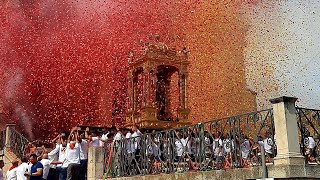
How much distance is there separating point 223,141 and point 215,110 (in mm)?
24799

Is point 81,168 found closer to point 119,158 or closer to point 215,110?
point 119,158

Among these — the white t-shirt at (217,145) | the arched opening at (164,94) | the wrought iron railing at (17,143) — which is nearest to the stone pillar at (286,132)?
the white t-shirt at (217,145)

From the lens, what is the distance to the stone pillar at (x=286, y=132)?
7.85m

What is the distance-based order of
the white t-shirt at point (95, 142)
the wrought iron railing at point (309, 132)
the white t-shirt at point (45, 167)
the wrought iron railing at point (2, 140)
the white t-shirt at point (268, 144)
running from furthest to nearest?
the wrought iron railing at point (2, 140)
the white t-shirt at point (95, 142)
the white t-shirt at point (45, 167)
the white t-shirt at point (268, 144)
the wrought iron railing at point (309, 132)

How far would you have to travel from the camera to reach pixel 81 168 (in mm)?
12625

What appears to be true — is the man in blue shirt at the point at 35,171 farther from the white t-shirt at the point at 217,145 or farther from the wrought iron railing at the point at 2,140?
the wrought iron railing at the point at 2,140

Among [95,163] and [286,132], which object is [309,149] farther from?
[95,163]

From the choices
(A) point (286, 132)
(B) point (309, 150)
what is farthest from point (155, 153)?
(A) point (286, 132)

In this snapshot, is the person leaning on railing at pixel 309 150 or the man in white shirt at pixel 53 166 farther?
the man in white shirt at pixel 53 166

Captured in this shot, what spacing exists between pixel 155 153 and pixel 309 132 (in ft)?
13.3

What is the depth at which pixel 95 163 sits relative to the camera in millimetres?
12617

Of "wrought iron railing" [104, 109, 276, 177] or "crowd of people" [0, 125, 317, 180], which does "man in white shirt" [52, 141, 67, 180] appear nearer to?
"crowd of people" [0, 125, 317, 180]

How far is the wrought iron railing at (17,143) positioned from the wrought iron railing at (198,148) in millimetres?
6241

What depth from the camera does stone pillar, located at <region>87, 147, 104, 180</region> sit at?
41.2ft
